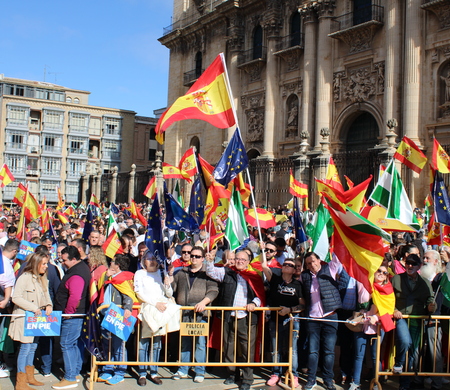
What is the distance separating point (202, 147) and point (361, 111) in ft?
41.5

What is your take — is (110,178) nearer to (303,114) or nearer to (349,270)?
(303,114)

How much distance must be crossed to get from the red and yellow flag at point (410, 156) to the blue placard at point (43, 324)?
10.4 m

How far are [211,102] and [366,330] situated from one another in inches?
165

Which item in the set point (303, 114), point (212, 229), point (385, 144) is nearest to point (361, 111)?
point (303, 114)

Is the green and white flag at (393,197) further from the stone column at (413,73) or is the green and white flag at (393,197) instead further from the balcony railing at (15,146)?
the balcony railing at (15,146)

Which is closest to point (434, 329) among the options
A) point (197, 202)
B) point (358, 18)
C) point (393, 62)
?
point (197, 202)

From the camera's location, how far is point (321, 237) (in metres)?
8.48

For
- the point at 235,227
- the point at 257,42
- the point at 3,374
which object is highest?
the point at 257,42

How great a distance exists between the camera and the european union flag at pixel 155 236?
7.60 meters

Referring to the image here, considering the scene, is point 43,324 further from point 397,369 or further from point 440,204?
point 440,204

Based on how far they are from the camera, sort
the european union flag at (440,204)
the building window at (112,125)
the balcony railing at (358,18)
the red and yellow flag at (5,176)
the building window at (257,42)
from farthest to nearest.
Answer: the building window at (112,125), the building window at (257,42), the balcony railing at (358,18), the red and yellow flag at (5,176), the european union flag at (440,204)

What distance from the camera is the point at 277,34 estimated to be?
27938mm

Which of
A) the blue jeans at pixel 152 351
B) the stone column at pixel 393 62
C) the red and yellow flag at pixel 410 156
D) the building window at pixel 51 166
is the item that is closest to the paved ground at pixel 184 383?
the blue jeans at pixel 152 351

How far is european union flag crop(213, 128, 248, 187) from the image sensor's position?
8.67m
